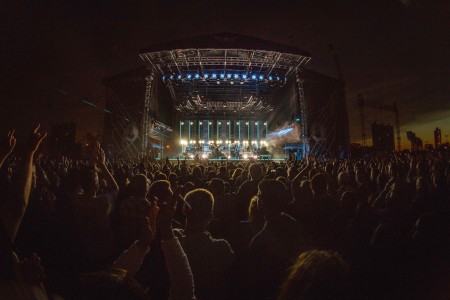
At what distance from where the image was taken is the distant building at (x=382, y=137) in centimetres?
3415

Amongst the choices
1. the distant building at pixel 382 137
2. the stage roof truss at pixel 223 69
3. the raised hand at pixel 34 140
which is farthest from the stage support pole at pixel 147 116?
the distant building at pixel 382 137

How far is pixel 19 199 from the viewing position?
1806mm

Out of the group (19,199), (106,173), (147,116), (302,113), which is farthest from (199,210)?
(147,116)

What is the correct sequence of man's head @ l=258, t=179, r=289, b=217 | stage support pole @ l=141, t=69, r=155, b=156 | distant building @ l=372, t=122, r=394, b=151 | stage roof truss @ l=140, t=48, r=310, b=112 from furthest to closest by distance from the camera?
distant building @ l=372, t=122, r=394, b=151, stage support pole @ l=141, t=69, r=155, b=156, stage roof truss @ l=140, t=48, r=310, b=112, man's head @ l=258, t=179, r=289, b=217

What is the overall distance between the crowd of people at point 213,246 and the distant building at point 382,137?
34488 millimetres

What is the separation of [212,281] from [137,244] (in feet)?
2.07

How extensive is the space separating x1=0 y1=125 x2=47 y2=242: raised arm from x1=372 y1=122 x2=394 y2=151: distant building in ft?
123

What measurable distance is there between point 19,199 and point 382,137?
40677mm

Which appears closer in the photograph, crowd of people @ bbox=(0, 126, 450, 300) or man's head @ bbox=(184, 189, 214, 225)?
crowd of people @ bbox=(0, 126, 450, 300)

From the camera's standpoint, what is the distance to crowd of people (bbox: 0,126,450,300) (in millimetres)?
1091

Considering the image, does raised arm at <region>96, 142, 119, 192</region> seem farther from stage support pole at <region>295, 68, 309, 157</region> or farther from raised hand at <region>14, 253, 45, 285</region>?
stage support pole at <region>295, 68, 309, 157</region>

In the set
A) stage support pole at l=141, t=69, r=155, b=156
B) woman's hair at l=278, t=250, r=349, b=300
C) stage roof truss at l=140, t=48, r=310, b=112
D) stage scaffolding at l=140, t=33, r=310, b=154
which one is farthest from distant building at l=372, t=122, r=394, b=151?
woman's hair at l=278, t=250, r=349, b=300

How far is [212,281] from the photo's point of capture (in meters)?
1.99

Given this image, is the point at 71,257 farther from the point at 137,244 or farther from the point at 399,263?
the point at 399,263
